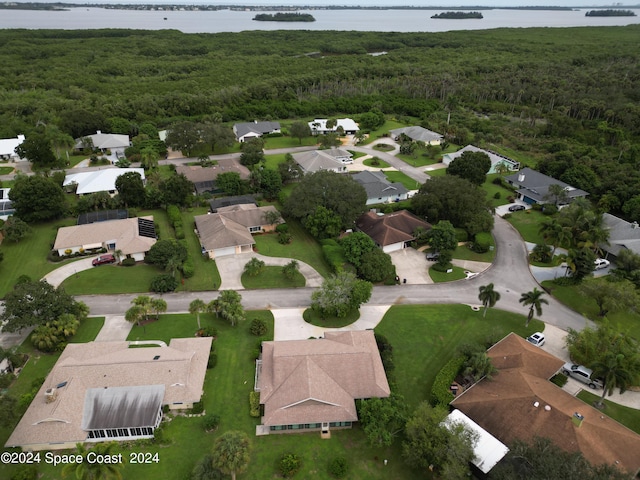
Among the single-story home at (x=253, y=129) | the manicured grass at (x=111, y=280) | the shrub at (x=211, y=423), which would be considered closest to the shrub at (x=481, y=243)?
the shrub at (x=211, y=423)

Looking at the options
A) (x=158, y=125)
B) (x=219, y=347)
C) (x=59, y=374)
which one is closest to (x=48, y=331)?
(x=59, y=374)

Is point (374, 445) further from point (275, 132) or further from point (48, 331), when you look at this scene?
point (275, 132)

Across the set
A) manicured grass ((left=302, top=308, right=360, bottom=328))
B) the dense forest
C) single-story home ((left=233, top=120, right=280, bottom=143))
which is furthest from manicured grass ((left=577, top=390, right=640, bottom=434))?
single-story home ((left=233, top=120, right=280, bottom=143))

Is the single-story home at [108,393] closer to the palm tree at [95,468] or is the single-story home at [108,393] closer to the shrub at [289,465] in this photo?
the palm tree at [95,468]

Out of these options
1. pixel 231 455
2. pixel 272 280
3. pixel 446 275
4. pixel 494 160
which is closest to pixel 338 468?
pixel 231 455

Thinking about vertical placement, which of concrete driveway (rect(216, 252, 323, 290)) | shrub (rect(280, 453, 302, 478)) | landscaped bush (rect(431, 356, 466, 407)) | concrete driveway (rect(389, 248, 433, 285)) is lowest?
concrete driveway (rect(389, 248, 433, 285))

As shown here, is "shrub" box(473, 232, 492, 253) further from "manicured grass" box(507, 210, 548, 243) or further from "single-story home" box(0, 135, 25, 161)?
"single-story home" box(0, 135, 25, 161)
